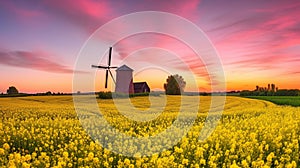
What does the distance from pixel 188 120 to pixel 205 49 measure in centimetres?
390

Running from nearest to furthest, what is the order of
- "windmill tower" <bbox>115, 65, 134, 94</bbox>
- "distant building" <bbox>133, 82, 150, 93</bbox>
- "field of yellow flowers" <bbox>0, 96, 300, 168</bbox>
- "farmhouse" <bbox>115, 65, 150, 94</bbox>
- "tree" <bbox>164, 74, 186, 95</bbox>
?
"field of yellow flowers" <bbox>0, 96, 300, 168</bbox> < "tree" <bbox>164, 74, 186, 95</bbox> < "windmill tower" <bbox>115, 65, 134, 94</bbox> < "farmhouse" <bbox>115, 65, 150, 94</bbox> < "distant building" <bbox>133, 82, 150, 93</bbox>

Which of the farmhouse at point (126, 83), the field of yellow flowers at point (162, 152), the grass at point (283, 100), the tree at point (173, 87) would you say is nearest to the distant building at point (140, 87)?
the farmhouse at point (126, 83)

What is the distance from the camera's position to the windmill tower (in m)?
40.4

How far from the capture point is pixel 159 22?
59.6ft

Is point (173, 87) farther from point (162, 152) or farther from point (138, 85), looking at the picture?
point (162, 152)

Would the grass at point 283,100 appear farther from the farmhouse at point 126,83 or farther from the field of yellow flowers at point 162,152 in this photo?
the field of yellow flowers at point 162,152

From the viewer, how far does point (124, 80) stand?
137 feet

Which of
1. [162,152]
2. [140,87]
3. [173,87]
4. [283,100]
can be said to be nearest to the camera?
[162,152]

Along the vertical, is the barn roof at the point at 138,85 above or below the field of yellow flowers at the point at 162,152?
above

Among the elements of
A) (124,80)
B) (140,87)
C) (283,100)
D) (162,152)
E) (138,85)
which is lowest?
(162,152)

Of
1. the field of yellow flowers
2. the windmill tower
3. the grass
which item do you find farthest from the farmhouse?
the field of yellow flowers

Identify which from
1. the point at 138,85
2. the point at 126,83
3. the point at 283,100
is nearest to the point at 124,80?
the point at 126,83

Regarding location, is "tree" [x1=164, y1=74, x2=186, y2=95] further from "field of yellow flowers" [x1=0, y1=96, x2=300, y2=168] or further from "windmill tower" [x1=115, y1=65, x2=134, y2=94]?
"field of yellow flowers" [x1=0, y1=96, x2=300, y2=168]

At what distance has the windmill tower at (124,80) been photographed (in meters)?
40.4
